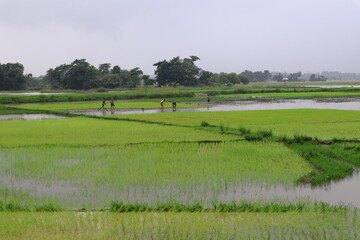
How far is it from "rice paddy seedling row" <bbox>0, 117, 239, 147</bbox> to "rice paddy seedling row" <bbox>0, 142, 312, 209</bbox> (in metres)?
1.13

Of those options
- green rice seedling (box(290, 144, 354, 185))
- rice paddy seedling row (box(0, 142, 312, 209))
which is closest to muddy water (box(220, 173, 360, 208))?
rice paddy seedling row (box(0, 142, 312, 209))

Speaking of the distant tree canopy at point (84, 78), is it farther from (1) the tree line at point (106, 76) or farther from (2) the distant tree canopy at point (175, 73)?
(2) the distant tree canopy at point (175, 73)

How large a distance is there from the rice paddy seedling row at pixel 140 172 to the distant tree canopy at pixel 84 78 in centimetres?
4142

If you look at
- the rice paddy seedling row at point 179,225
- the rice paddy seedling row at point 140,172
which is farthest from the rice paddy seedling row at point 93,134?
the rice paddy seedling row at point 179,225

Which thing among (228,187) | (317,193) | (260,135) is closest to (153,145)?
(260,135)

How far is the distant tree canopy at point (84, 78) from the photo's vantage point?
4941 cm

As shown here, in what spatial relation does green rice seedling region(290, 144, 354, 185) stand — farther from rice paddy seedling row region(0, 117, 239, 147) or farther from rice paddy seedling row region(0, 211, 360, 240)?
rice paddy seedling row region(0, 117, 239, 147)

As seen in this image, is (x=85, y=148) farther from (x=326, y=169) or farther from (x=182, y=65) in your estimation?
(x=182, y=65)

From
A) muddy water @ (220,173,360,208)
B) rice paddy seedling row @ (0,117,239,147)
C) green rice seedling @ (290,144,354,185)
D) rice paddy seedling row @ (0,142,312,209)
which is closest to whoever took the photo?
muddy water @ (220,173,360,208)

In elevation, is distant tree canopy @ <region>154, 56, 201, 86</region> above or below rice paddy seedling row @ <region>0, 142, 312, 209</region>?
above

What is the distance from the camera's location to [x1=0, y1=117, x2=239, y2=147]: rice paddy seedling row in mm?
10670

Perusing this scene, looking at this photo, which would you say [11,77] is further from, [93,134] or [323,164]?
[323,164]

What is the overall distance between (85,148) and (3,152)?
1.97m

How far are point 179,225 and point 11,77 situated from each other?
49993 mm
